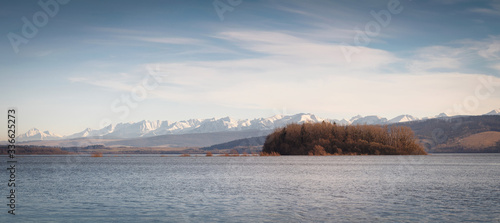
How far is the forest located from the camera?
162 meters

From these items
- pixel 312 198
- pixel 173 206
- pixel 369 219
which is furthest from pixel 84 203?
pixel 369 219

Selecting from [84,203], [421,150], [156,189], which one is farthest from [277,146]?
[84,203]

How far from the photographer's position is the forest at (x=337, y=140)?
16162 cm

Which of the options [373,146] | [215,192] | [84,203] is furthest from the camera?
[373,146]

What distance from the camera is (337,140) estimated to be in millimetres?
162875

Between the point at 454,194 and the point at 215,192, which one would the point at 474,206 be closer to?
the point at 454,194

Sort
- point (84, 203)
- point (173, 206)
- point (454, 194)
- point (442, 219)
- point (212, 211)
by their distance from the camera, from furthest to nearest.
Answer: point (454, 194) < point (84, 203) < point (173, 206) < point (212, 211) < point (442, 219)

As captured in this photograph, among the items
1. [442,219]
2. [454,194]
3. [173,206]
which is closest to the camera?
[442,219]

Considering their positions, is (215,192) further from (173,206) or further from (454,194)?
(454,194)

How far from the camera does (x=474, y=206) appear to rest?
93.3 feet

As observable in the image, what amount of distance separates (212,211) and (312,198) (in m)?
8.87

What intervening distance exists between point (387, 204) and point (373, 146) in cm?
13713

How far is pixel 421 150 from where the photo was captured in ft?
540

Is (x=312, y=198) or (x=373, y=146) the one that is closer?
(x=312, y=198)
